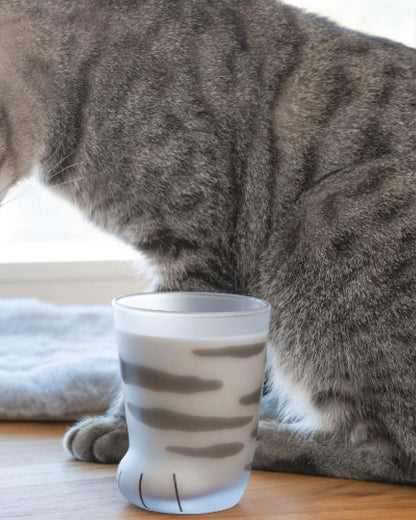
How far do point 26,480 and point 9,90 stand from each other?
574mm

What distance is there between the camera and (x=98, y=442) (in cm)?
100

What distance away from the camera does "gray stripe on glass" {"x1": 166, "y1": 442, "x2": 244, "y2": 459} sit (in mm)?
776

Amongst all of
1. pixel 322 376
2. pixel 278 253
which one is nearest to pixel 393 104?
pixel 278 253

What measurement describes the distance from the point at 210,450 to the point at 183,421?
1.8 inches

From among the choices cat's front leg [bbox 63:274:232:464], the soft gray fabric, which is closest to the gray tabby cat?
cat's front leg [bbox 63:274:232:464]

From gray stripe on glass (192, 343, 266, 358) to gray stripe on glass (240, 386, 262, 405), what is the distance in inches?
1.7

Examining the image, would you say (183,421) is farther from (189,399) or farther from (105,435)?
(105,435)

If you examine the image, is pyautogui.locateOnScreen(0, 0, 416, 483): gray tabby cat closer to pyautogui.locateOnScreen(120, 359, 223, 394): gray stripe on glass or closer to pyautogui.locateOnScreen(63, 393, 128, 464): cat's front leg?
pyautogui.locateOnScreen(63, 393, 128, 464): cat's front leg

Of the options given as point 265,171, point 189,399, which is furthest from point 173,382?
point 265,171

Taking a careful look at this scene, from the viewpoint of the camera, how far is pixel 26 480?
933mm

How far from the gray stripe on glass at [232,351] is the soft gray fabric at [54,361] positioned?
1.62ft

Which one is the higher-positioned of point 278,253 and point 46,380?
point 278,253

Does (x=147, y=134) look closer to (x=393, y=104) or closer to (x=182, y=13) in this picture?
(x=182, y=13)

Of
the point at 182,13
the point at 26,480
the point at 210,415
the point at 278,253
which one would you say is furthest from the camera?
the point at 182,13
